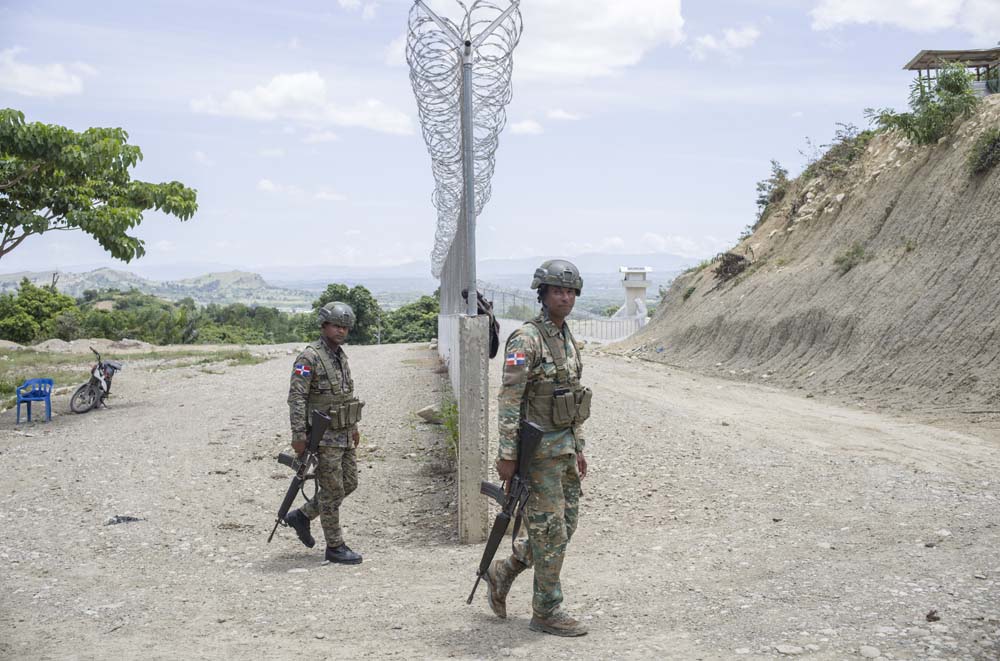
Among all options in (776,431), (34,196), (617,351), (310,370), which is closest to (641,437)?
(776,431)

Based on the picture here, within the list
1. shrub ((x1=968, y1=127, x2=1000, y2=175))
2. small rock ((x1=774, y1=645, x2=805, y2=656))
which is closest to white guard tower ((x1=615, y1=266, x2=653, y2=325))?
shrub ((x1=968, y1=127, x2=1000, y2=175))

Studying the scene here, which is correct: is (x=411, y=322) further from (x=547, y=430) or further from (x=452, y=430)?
(x=547, y=430)

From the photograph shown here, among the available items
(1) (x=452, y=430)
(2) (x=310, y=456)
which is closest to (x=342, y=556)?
(2) (x=310, y=456)

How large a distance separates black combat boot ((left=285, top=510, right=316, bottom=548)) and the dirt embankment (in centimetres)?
848

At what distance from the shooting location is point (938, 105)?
17031mm

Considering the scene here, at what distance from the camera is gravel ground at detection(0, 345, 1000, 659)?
4328mm

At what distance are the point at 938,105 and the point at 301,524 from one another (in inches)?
620

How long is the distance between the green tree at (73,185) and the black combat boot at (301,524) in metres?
8.95

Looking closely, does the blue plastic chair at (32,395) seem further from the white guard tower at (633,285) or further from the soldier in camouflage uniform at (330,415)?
the white guard tower at (633,285)

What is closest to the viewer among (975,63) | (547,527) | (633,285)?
(547,527)

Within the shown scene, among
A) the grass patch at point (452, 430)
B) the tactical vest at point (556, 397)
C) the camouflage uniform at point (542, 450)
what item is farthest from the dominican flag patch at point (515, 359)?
the grass patch at point (452, 430)

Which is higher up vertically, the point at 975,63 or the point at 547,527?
the point at 975,63

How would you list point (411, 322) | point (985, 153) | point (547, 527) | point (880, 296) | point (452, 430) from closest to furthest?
point (547, 527), point (452, 430), point (985, 153), point (880, 296), point (411, 322)

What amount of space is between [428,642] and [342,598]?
1.01 metres
